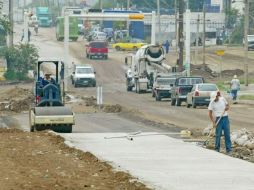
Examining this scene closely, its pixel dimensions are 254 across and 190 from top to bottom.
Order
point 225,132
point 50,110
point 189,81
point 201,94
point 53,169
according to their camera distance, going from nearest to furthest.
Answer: point 53,169, point 225,132, point 50,110, point 201,94, point 189,81

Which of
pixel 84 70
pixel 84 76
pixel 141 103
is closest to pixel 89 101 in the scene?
pixel 141 103

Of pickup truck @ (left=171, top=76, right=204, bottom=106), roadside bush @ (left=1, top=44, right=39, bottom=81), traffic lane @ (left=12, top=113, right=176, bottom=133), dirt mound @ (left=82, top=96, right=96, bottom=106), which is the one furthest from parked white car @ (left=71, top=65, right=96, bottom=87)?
traffic lane @ (left=12, top=113, right=176, bottom=133)

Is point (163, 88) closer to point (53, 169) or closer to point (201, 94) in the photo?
point (201, 94)

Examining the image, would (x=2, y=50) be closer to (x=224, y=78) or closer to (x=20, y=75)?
(x=20, y=75)

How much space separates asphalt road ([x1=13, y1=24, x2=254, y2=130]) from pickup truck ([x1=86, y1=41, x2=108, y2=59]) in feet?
2.52

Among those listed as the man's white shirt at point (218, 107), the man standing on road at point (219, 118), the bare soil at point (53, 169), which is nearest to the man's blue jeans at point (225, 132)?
the man standing on road at point (219, 118)

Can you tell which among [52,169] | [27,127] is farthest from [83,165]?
[27,127]

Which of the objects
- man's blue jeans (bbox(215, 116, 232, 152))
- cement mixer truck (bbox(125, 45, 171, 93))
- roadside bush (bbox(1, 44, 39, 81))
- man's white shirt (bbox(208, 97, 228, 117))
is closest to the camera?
man's blue jeans (bbox(215, 116, 232, 152))

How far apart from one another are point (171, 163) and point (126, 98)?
154 ft

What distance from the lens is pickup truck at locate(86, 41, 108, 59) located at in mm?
108294

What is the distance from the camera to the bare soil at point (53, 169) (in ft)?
58.1

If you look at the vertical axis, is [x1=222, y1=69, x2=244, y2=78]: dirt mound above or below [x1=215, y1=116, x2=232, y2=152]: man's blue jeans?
below

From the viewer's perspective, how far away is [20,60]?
9169cm

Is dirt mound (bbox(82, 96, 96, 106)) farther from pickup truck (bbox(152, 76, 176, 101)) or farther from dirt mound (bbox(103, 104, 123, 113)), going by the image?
dirt mound (bbox(103, 104, 123, 113))
